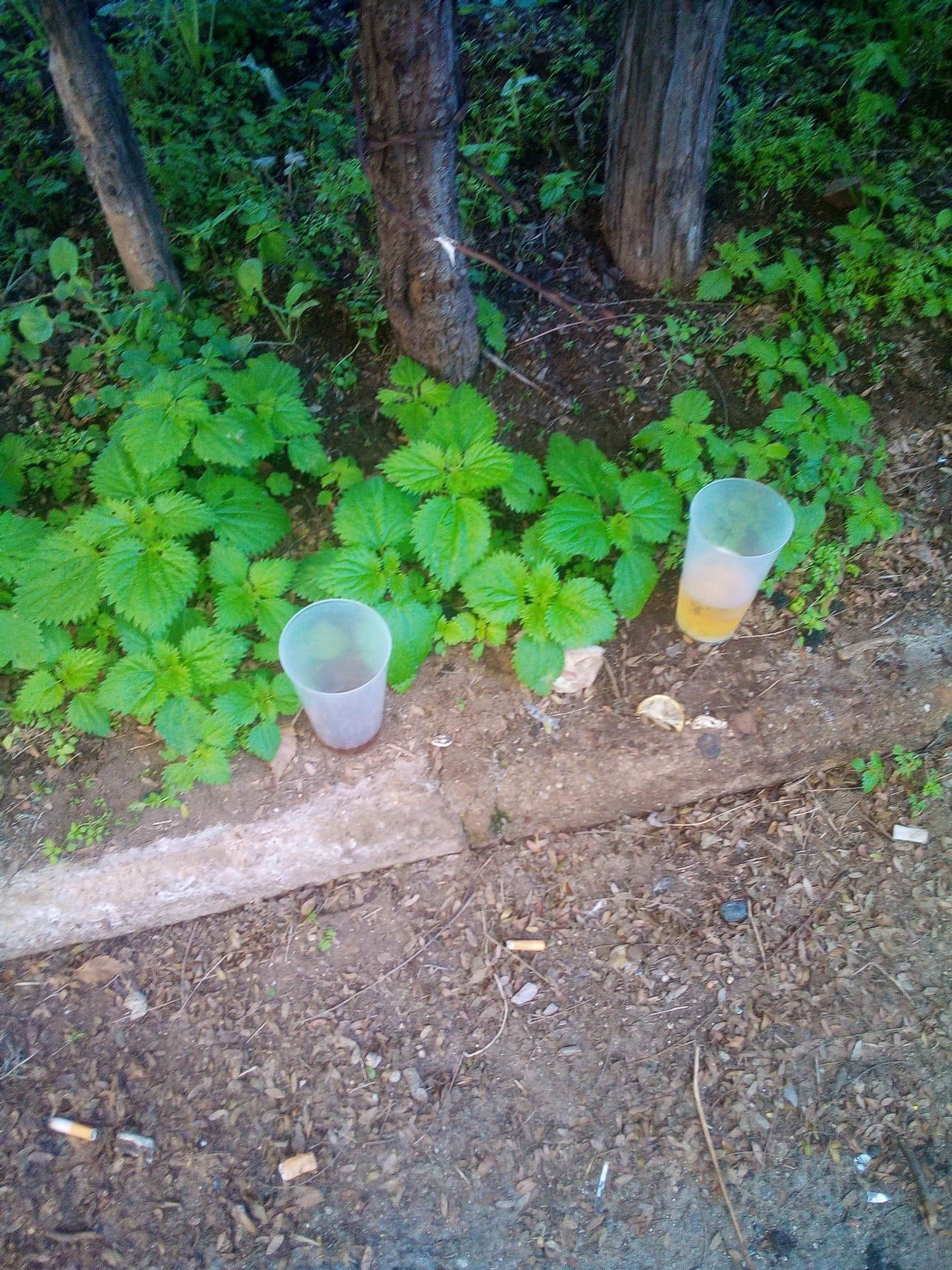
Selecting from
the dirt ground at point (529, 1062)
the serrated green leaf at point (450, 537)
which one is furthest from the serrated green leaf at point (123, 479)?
the dirt ground at point (529, 1062)

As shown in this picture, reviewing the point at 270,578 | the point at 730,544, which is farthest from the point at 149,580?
the point at 730,544

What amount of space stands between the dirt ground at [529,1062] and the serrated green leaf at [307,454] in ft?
3.87

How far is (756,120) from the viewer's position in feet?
10.3

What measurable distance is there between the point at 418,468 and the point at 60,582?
38.2 inches

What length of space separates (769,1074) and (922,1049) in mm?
391

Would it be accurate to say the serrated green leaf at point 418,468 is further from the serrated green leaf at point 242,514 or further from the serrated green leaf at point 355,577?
the serrated green leaf at point 242,514

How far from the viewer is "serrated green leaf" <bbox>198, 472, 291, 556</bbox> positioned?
2.40m

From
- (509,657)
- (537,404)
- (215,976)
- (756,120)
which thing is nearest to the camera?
(215,976)

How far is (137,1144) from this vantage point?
210 centimetres

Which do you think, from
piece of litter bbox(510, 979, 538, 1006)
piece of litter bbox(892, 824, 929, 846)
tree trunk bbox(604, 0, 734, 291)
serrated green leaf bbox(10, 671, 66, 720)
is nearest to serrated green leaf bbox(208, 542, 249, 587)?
serrated green leaf bbox(10, 671, 66, 720)

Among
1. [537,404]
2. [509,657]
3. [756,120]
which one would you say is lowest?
[509,657]

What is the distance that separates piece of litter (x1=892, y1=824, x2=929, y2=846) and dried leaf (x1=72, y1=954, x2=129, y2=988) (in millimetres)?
2135

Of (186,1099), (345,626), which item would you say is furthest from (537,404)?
(186,1099)

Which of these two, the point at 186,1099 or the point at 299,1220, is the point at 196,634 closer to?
the point at 186,1099
